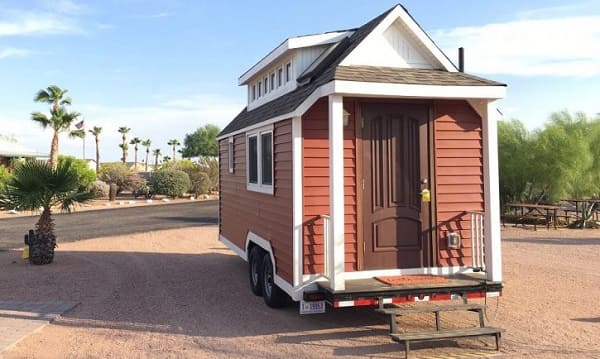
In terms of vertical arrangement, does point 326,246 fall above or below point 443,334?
above

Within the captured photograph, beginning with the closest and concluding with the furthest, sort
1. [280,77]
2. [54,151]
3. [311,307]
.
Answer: [311,307] → [280,77] → [54,151]

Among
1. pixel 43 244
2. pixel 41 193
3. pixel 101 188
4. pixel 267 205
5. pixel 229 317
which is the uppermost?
pixel 101 188

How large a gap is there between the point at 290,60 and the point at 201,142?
2589 inches

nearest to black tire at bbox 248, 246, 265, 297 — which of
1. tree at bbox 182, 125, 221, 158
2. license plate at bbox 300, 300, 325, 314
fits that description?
license plate at bbox 300, 300, 325, 314

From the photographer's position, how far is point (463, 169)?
21.9 ft

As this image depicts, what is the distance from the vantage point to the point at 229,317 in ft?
A: 22.1

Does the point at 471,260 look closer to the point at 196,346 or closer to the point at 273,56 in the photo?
the point at 196,346

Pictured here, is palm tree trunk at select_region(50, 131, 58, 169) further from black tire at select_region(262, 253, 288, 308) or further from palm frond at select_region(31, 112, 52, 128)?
black tire at select_region(262, 253, 288, 308)

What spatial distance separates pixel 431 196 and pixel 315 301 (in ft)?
6.62

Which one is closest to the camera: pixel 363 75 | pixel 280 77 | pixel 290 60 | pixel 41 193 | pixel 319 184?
pixel 363 75

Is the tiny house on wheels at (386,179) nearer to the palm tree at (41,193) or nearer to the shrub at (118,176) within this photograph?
the palm tree at (41,193)

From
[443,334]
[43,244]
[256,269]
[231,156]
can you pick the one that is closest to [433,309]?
[443,334]

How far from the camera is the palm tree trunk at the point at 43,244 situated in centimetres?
1110

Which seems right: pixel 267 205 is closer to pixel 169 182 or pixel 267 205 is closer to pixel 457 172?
pixel 457 172
